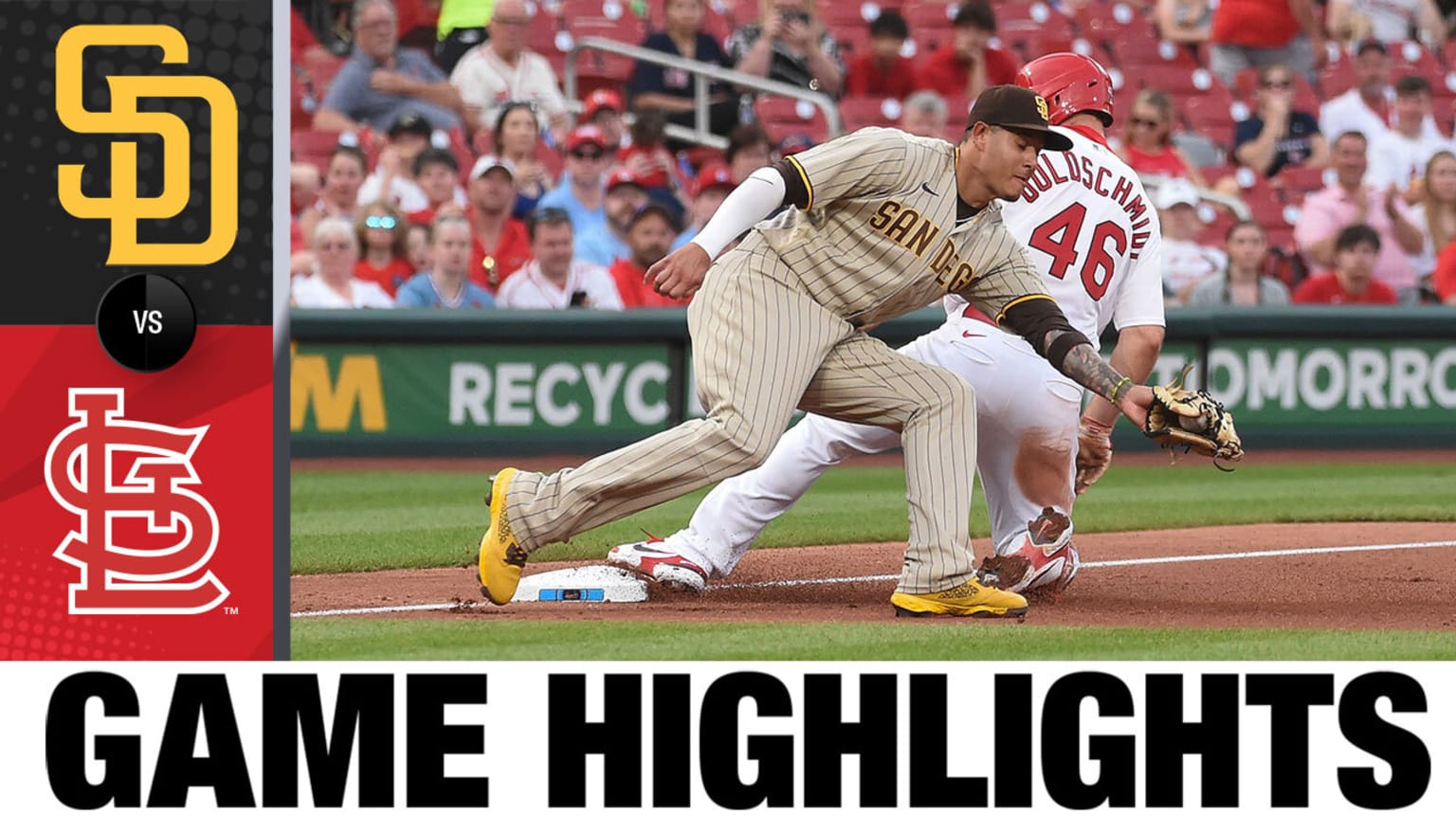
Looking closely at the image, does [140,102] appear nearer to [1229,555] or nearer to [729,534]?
[729,534]

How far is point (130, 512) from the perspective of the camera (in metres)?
3.85

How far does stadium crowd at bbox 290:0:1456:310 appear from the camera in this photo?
1186 cm

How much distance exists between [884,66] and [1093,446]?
7.92m

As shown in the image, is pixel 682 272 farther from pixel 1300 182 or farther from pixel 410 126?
pixel 1300 182

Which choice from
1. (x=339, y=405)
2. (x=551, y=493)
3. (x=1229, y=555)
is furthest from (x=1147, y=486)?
(x=551, y=493)

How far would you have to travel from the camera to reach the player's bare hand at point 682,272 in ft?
17.8

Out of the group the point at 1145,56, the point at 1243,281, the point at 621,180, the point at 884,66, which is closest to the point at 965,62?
the point at 884,66

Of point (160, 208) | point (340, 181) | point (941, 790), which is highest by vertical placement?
point (340, 181)

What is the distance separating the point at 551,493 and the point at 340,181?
6.37 meters

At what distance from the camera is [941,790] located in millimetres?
3943

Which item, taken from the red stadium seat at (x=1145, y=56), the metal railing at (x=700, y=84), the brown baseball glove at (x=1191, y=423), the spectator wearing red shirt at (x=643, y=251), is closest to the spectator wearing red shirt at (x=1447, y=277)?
the red stadium seat at (x=1145, y=56)

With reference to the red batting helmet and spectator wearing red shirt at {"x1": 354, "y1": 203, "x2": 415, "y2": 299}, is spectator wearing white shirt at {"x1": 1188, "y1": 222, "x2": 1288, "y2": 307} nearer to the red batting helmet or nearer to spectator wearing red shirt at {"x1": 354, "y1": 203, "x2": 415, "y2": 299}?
spectator wearing red shirt at {"x1": 354, "y1": 203, "x2": 415, "y2": 299}

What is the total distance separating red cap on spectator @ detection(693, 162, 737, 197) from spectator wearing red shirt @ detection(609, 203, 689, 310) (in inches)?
13.5

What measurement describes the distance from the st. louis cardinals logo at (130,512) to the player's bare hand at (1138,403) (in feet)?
9.60
